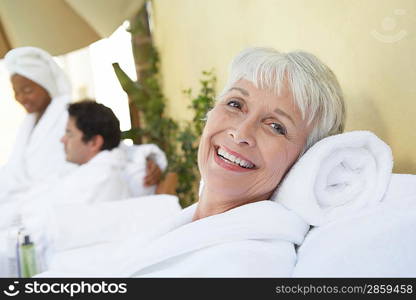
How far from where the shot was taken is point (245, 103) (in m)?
0.64

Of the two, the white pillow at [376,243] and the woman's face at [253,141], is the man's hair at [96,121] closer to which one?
the woman's face at [253,141]

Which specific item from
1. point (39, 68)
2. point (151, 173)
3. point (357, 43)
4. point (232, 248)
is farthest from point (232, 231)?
point (151, 173)

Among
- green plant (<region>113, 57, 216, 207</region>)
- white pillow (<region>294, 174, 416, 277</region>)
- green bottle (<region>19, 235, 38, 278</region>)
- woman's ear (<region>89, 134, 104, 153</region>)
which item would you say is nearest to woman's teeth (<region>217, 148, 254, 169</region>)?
white pillow (<region>294, 174, 416, 277</region>)

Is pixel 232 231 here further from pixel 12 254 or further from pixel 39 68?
pixel 39 68

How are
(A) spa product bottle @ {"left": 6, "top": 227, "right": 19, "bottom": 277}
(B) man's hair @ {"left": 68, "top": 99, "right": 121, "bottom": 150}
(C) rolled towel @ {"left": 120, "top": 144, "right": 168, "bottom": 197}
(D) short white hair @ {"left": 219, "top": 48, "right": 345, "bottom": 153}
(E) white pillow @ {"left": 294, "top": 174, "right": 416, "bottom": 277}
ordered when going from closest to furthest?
(E) white pillow @ {"left": 294, "top": 174, "right": 416, "bottom": 277} < (D) short white hair @ {"left": 219, "top": 48, "right": 345, "bottom": 153} < (A) spa product bottle @ {"left": 6, "top": 227, "right": 19, "bottom": 277} < (B) man's hair @ {"left": 68, "top": 99, "right": 121, "bottom": 150} < (C) rolled towel @ {"left": 120, "top": 144, "right": 168, "bottom": 197}

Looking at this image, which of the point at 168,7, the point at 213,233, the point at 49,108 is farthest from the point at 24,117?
the point at 213,233

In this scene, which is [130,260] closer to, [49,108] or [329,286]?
[329,286]

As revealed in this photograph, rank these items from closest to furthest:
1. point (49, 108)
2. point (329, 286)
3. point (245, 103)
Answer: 1. point (329, 286)
2. point (245, 103)
3. point (49, 108)

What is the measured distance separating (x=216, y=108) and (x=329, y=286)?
32 cm

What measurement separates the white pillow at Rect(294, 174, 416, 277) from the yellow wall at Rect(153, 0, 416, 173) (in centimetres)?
7

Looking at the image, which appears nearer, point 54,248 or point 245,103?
point 245,103

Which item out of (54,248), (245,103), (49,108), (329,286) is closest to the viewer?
(329,286)

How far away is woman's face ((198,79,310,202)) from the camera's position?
0.61 m

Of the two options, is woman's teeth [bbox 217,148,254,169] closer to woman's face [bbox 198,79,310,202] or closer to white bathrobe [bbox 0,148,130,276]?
woman's face [bbox 198,79,310,202]
